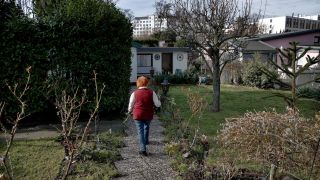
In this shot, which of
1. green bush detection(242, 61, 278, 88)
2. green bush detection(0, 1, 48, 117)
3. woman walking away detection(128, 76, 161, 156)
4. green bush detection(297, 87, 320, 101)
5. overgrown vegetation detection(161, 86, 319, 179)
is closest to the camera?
overgrown vegetation detection(161, 86, 319, 179)

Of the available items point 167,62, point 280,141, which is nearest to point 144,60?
point 167,62

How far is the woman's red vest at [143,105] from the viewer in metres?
7.42

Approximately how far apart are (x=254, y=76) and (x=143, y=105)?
62.6 feet

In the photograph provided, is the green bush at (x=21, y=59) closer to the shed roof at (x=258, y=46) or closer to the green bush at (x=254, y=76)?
the green bush at (x=254, y=76)

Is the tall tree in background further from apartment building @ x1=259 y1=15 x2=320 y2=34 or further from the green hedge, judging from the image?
apartment building @ x1=259 y1=15 x2=320 y2=34

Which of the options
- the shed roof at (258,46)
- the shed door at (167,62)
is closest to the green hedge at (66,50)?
the shed door at (167,62)

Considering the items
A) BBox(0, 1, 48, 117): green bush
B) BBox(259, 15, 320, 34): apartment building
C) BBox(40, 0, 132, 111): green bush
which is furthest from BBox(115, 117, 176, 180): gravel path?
BBox(259, 15, 320, 34): apartment building

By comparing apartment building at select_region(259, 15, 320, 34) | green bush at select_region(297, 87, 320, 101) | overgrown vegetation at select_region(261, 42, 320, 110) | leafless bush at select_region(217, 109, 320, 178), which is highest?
apartment building at select_region(259, 15, 320, 34)

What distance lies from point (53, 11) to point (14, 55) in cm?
181

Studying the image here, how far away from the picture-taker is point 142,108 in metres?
7.43

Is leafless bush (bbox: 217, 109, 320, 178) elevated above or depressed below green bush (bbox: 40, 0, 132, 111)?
below

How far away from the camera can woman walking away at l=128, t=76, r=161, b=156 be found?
7.39 metres

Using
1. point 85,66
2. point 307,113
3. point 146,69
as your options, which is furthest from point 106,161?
point 146,69

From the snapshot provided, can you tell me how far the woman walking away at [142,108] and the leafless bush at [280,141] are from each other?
102 inches
